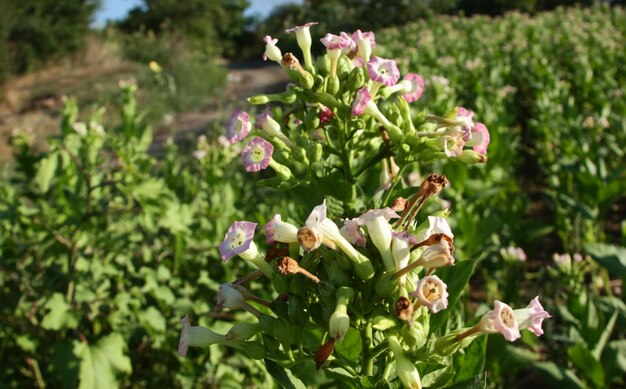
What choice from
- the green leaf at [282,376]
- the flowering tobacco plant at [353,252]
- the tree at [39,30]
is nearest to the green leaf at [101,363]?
the flowering tobacco plant at [353,252]

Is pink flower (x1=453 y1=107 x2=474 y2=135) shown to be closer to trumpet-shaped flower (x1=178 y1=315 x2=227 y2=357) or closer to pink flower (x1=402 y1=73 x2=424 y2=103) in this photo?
pink flower (x1=402 y1=73 x2=424 y2=103)

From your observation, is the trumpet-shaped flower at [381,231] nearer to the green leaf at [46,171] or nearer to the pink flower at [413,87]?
the pink flower at [413,87]

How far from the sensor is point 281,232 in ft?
3.67

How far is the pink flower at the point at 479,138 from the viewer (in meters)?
1.48

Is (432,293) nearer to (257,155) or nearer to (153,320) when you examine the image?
(257,155)

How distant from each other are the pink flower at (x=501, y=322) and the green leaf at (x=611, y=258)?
860mm

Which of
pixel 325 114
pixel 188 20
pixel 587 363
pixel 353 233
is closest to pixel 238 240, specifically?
pixel 353 233

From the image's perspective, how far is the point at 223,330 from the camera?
2.65 metres

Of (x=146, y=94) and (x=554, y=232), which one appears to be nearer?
(x=554, y=232)

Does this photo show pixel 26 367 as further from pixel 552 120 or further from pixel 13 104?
pixel 13 104

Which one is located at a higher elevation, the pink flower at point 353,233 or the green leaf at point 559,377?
the pink flower at point 353,233

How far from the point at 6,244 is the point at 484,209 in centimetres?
305

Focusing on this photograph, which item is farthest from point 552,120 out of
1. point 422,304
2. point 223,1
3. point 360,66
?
point 223,1

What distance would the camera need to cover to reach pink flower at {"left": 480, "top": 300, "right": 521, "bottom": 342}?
1.04m
